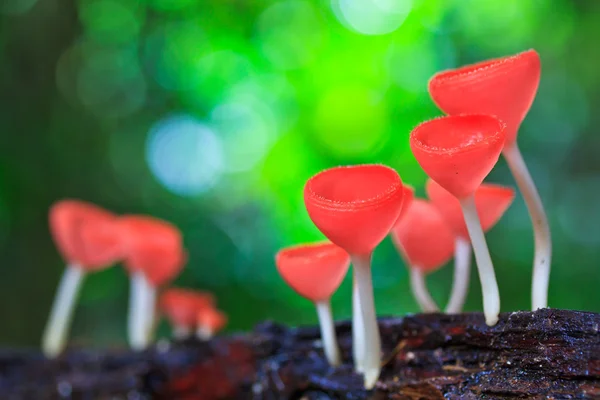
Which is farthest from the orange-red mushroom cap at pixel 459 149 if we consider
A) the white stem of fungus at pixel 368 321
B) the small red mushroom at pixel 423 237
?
the small red mushroom at pixel 423 237

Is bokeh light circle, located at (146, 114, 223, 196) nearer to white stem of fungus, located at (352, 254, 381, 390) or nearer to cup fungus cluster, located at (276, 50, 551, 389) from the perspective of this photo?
cup fungus cluster, located at (276, 50, 551, 389)

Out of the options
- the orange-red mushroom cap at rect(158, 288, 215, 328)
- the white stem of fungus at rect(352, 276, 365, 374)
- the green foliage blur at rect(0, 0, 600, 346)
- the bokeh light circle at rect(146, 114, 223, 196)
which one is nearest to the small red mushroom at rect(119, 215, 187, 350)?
the orange-red mushroom cap at rect(158, 288, 215, 328)

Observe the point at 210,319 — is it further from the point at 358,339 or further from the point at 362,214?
the point at 362,214

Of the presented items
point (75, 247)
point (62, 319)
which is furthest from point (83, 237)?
point (62, 319)

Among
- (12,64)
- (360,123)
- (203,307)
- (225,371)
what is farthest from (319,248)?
(12,64)

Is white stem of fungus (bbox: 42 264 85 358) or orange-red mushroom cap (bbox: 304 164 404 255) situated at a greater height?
orange-red mushroom cap (bbox: 304 164 404 255)

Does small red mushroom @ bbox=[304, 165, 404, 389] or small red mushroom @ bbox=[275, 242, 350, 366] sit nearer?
→ small red mushroom @ bbox=[304, 165, 404, 389]

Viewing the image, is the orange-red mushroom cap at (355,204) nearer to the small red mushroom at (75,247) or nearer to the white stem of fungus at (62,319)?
the small red mushroom at (75,247)
